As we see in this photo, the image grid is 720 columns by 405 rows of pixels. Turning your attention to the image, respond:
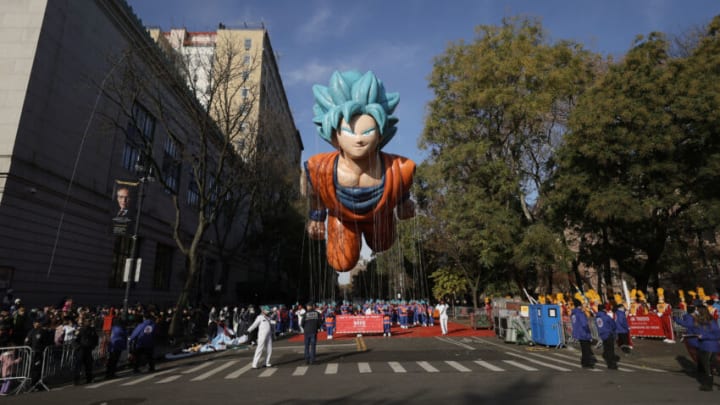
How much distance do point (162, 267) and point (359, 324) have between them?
18.6 m

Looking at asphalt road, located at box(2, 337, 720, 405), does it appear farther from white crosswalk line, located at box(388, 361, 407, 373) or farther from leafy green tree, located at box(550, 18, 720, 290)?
leafy green tree, located at box(550, 18, 720, 290)

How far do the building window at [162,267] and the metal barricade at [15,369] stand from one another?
73.0ft

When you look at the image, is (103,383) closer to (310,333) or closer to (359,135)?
(310,333)

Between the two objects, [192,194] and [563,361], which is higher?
[192,194]

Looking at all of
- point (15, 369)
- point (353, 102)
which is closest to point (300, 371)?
point (15, 369)

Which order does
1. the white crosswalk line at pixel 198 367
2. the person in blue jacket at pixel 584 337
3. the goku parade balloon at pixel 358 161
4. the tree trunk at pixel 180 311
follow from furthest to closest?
the tree trunk at pixel 180 311
the goku parade balloon at pixel 358 161
the white crosswalk line at pixel 198 367
the person in blue jacket at pixel 584 337

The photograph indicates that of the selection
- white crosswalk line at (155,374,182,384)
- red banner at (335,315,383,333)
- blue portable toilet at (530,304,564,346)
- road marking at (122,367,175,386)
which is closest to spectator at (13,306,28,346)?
road marking at (122,367,175,386)

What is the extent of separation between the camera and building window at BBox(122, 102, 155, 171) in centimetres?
2595

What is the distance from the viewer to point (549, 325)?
50.7 ft

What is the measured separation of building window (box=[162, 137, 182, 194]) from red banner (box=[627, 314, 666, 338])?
29.5 meters

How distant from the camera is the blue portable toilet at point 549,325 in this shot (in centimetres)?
1530

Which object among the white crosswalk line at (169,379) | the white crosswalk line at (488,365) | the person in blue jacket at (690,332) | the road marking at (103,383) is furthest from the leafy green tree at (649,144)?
the road marking at (103,383)

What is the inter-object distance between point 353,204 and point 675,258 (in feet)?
82.8

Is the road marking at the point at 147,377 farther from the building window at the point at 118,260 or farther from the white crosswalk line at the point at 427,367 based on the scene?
the building window at the point at 118,260
